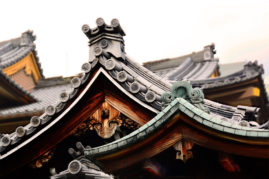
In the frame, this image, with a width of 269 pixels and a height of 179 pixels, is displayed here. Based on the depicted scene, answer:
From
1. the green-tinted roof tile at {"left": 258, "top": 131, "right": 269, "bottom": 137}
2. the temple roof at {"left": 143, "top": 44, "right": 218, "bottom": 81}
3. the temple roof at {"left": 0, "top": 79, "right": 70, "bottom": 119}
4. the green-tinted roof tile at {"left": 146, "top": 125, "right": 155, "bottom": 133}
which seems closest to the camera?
the green-tinted roof tile at {"left": 258, "top": 131, "right": 269, "bottom": 137}

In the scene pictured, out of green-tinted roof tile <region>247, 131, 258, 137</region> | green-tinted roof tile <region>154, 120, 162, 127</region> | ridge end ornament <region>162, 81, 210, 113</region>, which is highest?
ridge end ornament <region>162, 81, 210, 113</region>

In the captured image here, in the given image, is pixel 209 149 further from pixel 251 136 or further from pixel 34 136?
pixel 34 136

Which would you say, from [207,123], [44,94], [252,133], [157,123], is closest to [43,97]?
[44,94]

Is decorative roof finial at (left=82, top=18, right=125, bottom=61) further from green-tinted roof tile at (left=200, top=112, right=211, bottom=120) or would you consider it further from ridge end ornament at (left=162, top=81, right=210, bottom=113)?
green-tinted roof tile at (left=200, top=112, right=211, bottom=120)

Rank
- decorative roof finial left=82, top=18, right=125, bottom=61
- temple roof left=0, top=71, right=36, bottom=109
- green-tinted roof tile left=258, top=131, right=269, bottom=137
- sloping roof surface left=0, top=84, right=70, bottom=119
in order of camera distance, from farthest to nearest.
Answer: sloping roof surface left=0, top=84, right=70, bottom=119
temple roof left=0, top=71, right=36, bottom=109
decorative roof finial left=82, top=18, right=125, bottom=61
green-tinted roof tile left=258, top=131, right=269, bottom=137

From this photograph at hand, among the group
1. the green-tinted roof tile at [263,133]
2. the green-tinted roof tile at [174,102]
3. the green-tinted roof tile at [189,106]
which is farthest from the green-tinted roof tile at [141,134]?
the green-tinted roof tile at [263,133]

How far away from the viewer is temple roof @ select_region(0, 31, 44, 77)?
46.0ft

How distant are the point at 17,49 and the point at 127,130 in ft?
38.7

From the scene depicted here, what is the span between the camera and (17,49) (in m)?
15.7

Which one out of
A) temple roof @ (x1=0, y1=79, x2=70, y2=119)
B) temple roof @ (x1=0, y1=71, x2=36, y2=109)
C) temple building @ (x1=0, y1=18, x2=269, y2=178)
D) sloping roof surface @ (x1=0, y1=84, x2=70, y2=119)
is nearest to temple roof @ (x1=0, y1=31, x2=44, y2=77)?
temple roof @ (x1=0, y1=79, x2=70, y2=119)

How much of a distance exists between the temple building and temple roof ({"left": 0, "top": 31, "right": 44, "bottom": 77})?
5.60 metres

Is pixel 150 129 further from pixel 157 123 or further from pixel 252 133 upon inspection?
pixel 252 133

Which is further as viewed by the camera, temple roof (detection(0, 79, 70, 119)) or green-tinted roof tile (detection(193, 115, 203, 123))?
temple roof (detection(0, 79, 70, 119))

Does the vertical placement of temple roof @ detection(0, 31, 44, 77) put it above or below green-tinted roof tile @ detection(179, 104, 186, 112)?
above
